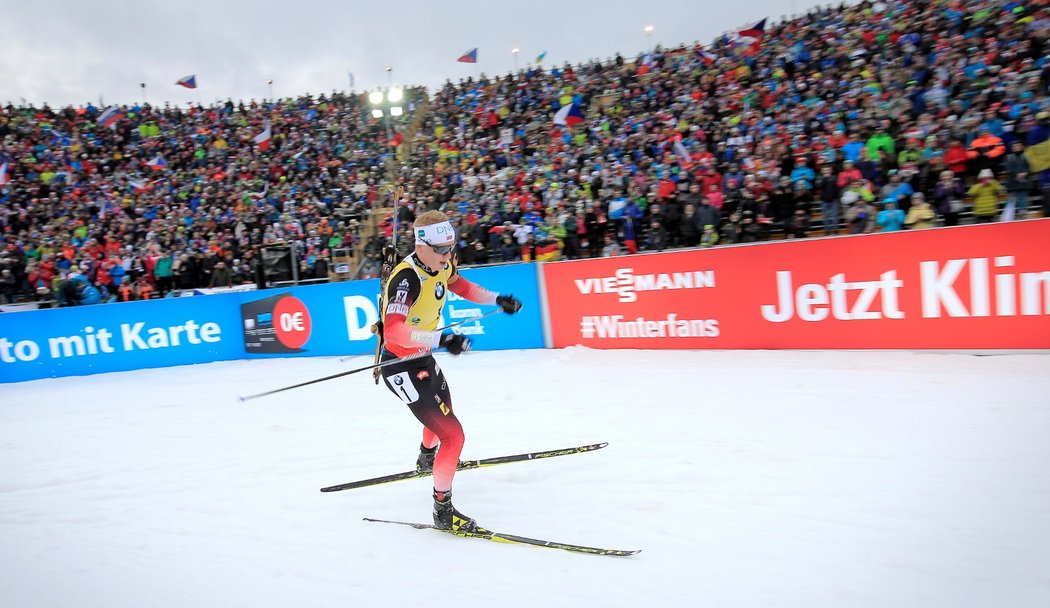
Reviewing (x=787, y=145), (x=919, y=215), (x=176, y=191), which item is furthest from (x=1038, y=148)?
(x=176, y=191)

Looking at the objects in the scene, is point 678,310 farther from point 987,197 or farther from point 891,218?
point 987,197

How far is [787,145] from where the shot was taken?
12.2 m

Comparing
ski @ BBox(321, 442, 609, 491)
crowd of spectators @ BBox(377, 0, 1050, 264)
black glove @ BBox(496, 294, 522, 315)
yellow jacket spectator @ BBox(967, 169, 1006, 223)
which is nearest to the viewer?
black glove @ BBox(496, 294, 522, 315)

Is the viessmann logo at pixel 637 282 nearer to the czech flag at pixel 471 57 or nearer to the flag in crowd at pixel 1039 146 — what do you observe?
the flag in crowd at pixel 1039 146

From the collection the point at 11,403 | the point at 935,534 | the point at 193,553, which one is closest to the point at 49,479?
the point at 193,553

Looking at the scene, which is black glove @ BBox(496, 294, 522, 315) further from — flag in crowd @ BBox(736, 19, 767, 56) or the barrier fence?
flag in crowd @ BBox(736, 19, 767, 56)

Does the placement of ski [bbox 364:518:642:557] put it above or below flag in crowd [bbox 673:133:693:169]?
below

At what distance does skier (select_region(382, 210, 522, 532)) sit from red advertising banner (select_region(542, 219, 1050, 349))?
5354mm

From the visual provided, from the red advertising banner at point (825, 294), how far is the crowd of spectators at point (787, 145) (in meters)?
2.14

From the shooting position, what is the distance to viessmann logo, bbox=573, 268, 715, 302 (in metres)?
9.29

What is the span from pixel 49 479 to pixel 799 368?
8.30 meters

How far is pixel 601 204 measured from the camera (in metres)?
13.4

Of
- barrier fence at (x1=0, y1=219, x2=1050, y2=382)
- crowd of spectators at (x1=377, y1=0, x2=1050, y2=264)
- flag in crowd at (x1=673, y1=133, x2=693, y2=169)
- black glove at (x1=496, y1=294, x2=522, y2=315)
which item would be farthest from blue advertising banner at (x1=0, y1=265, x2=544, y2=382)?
black glove at (x1=496, y1=294, x2=522, y2=315)

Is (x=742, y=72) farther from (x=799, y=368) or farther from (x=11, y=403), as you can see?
(x=11, y=403)
